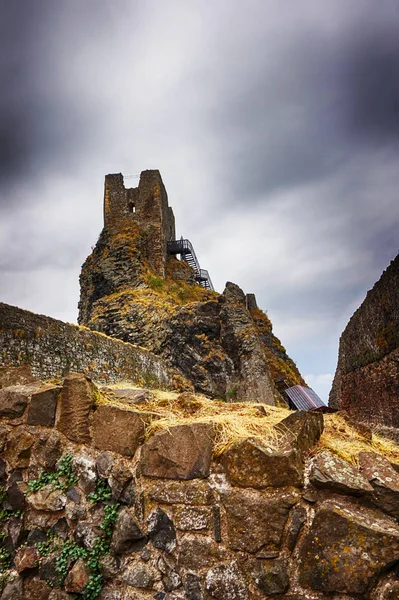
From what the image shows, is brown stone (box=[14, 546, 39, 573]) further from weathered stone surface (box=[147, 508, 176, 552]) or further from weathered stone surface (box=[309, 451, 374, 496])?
weathered stone surface (box=[309, 451, 374, 496])

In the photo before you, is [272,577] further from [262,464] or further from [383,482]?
[383,482]

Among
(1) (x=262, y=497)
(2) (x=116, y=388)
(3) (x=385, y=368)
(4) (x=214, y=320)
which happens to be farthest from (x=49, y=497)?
(4) (x=214, y=320)

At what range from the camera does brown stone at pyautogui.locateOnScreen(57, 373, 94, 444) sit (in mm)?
3186

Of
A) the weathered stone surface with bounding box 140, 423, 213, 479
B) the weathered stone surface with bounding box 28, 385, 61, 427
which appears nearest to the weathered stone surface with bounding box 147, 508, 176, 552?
the weathered stone surface with bounding box 140, 423, 213, 479

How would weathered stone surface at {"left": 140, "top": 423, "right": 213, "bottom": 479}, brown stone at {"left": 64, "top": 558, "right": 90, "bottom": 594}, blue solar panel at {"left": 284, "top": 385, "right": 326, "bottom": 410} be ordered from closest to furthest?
weathered stone surface at {"left": 140, "top": 423, "right": 213, "bottom": 479} → brown stone at {"left": 64, "top": 558, "right": 90, "bottom": 594} → blue solar panel at {"left": 284, "top": 385, "right": 326, "bottom": 410}

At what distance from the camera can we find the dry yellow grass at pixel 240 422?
2662 mm

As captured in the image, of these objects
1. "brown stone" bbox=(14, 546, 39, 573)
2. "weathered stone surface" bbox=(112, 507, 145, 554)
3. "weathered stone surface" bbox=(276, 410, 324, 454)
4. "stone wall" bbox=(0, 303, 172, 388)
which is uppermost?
"stone wall" bbox=(0, 303, 172, 388)

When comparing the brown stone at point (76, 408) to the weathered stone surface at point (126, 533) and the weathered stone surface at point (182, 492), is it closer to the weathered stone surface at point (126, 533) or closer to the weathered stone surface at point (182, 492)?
the weathered stone surface at point (126, 533)

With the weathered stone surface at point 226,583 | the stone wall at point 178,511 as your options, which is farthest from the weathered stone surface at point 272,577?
the weathered stone surface at point 226,583

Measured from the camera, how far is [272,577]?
2260 millimetres

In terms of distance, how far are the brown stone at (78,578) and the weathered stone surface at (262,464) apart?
1.41 m

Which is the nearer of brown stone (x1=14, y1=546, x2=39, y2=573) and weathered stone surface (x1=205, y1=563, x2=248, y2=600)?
weathered stone surface (x1=205, y1=563, x2=248, y2=600)

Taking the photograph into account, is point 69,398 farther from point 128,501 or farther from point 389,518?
point 389,518

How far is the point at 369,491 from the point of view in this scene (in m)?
2.22
